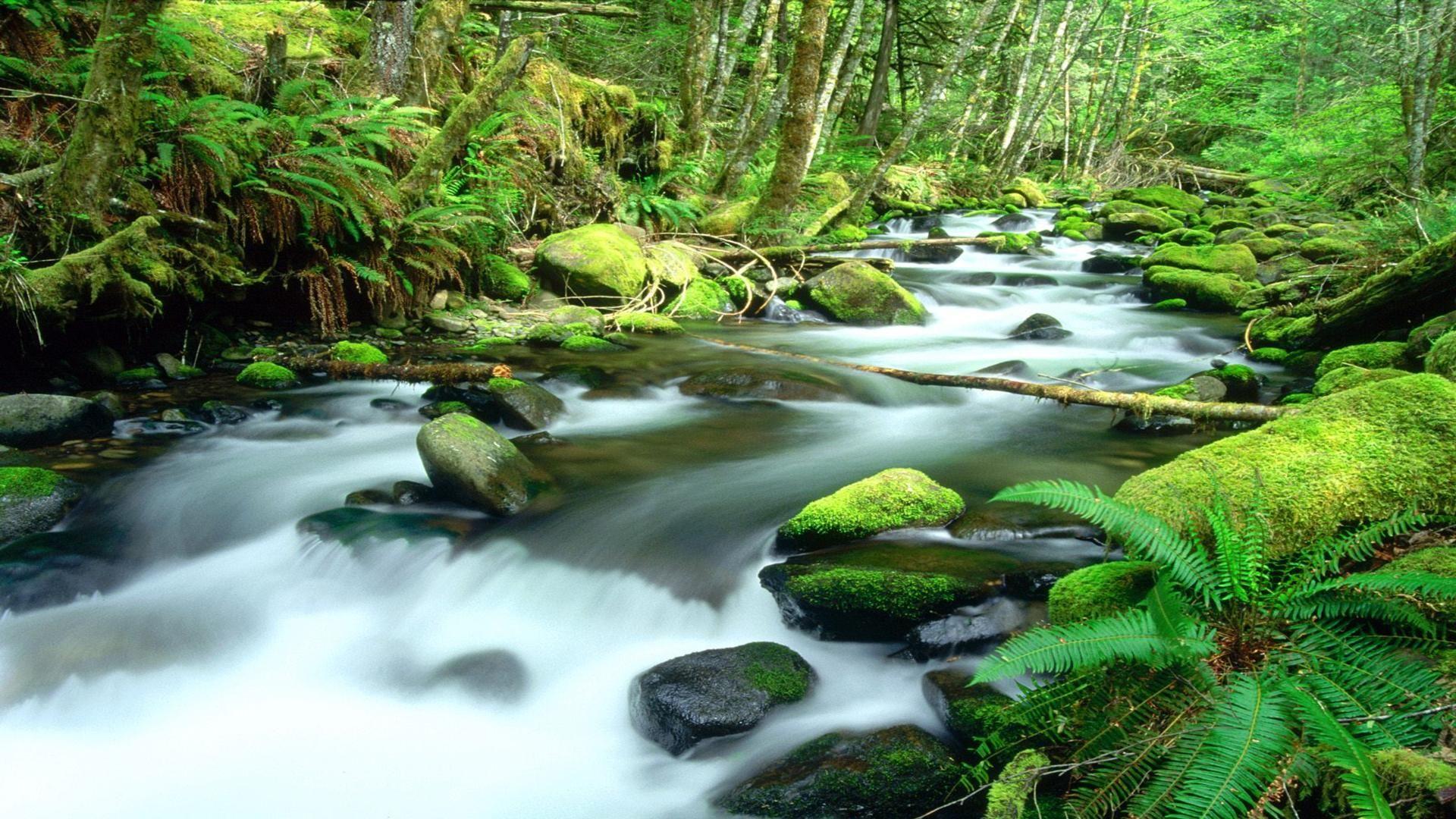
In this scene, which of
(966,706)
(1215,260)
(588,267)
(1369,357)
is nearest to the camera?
(966,706)

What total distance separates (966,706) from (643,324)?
272 inches

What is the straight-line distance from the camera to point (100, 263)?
528cm

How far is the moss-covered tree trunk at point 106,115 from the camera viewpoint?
512 centimetres

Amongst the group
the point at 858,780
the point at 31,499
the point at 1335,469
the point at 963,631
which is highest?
the point at 1335,469

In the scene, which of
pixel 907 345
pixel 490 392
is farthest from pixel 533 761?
pixel 907 345

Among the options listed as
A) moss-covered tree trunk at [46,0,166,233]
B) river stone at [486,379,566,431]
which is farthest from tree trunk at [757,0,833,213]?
moss-covered tree trunk at [46,0,166,233]

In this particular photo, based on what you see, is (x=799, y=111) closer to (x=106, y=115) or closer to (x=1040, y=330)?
(x=1040, y=330)

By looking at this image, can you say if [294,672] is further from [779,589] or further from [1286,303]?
[1286,303]

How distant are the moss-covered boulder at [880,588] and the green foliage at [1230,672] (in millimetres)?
797

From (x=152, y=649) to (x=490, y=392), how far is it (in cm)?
285

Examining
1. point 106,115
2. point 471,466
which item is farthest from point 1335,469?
point 106,115

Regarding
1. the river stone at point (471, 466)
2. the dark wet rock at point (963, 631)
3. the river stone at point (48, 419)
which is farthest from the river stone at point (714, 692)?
the river stone at point (48, 419)

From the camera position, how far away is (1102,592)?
8.98 feet

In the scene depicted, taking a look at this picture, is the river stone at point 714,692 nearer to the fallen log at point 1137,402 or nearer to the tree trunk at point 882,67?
the fallen log at point 1137,402
